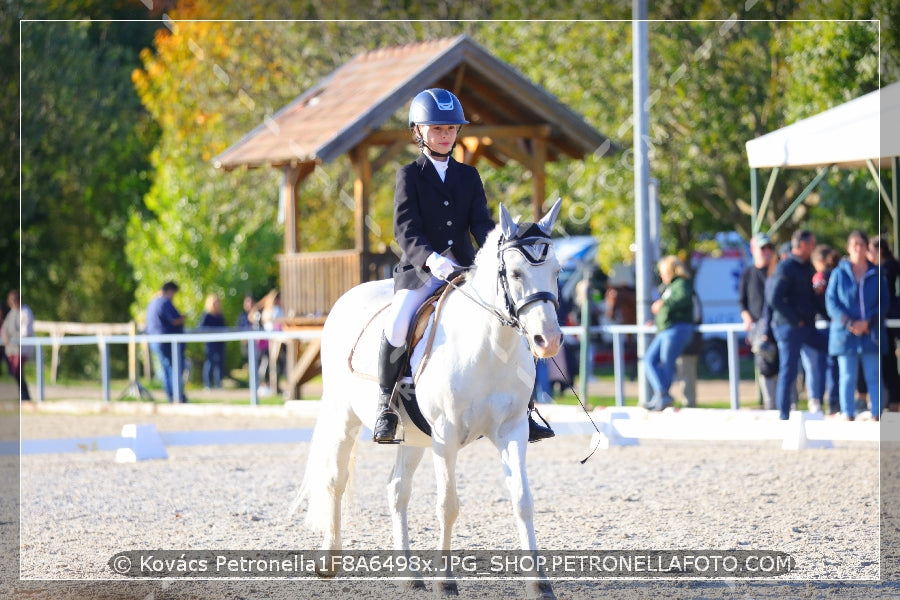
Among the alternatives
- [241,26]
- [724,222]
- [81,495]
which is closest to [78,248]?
[241,26]

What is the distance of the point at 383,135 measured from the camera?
20.8 m

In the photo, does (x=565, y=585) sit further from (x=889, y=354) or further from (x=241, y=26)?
(x=241, y=26)

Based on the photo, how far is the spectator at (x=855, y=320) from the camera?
13.9 metres

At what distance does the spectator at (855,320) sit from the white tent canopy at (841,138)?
103 cm

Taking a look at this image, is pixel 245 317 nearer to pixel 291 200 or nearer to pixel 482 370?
pixel 291 200

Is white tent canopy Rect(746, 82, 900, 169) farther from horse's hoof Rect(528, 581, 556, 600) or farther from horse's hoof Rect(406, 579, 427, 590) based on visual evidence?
horse's hoof Rect(528, 581, 556, 600)

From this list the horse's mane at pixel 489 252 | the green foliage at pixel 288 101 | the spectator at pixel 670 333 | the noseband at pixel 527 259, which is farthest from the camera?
the green foliage at pixel 288 101

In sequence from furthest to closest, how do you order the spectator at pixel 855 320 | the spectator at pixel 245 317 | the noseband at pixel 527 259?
the spectator at pixel 245 317 → the spectator at pixel 855 320 → the noseband at pixel 527 259

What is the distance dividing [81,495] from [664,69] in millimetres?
18950

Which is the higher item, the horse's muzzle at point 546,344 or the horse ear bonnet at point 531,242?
the horse ear bonnet at point 531,242

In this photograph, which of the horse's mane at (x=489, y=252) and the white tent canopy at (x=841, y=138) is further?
the white tent canopy at (x=841, y=138)

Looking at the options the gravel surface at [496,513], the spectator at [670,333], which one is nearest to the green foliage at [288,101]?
the spectator at [670,333]

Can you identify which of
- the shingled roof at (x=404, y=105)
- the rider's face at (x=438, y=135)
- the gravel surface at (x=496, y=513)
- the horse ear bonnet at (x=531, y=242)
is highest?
the shingled roof at (x=404, y=105)

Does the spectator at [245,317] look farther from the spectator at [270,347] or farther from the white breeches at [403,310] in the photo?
the white breeches at [403,310]
